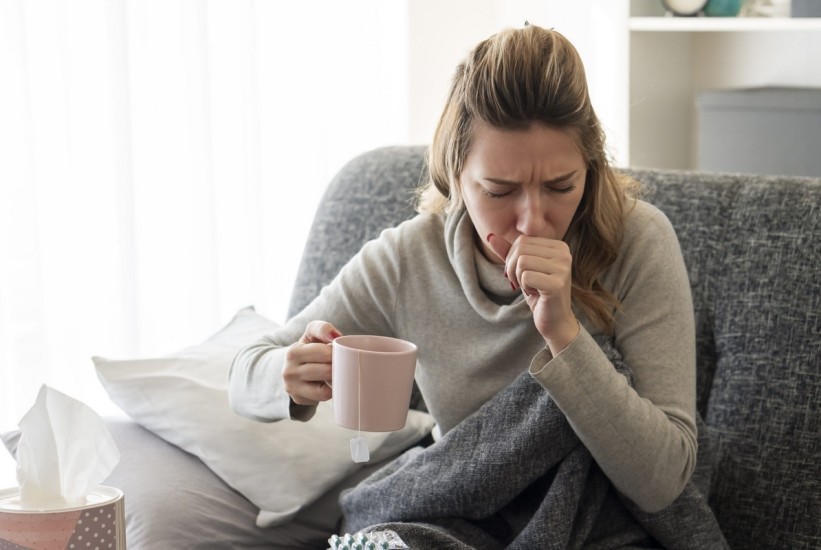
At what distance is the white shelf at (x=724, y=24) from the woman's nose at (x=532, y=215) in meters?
1.28

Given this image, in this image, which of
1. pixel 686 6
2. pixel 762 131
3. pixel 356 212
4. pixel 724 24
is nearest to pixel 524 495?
pixel 356 212

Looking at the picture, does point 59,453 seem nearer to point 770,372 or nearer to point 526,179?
point 526,179

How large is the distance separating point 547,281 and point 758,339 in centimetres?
45

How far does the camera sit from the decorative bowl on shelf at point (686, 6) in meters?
2.46

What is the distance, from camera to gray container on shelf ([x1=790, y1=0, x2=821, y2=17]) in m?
2.21

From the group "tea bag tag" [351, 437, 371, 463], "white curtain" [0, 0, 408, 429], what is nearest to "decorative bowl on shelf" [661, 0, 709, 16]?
"white curtain" [0, 0, 408, 429]

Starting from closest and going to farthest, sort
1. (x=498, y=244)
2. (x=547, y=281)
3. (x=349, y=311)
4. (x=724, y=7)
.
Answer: (x=547, y=281)
(x=498, y=244)
(x=349, y=311)
(x=724, y=7)

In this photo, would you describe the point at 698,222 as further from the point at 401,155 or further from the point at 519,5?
the point at 519,5

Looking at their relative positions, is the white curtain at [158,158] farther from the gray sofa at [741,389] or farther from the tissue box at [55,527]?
the tissue box at [55,527]

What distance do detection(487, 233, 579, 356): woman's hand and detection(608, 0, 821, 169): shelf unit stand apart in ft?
4.45

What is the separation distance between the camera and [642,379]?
4.14 feet

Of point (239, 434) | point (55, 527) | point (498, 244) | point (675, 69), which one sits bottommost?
point (239, 434)

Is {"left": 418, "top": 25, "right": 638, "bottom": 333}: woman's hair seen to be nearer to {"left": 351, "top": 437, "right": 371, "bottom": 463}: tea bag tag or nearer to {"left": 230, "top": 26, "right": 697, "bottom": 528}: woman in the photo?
{"left": 230, "top": 26, "right": 697, "bottom": 528}: woman

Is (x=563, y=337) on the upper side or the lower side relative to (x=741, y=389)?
upper
